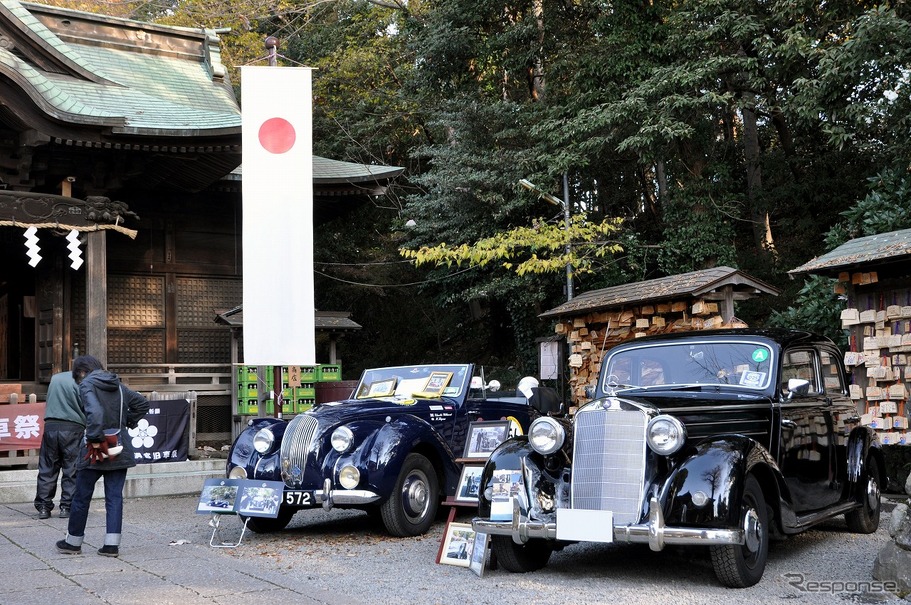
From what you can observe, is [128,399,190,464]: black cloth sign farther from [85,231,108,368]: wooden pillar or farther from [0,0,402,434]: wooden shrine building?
[0,0,402,434]: wooden shrine building

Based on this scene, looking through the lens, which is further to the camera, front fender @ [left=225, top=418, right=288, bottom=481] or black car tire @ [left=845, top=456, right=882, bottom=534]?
front fender @ [left=225, top=418, right=288, bottom=481]

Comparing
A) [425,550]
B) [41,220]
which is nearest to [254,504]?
[425,550]

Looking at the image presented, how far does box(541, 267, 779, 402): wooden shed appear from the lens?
1155cm

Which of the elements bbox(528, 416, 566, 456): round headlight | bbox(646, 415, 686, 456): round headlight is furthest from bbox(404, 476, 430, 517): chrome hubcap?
bbox(646, 415, 686, 456): round headlight

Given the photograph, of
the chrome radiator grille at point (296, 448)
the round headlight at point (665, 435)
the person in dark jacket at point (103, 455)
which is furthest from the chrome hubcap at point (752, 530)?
the person in dark jacket at point (103, 455)

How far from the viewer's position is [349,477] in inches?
299

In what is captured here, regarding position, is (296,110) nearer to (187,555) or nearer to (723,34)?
(187,555)

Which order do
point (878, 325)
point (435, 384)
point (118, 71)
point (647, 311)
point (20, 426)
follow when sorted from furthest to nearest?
point (118, 71), point (647, 311), point (20, 426), point (878, 325), point (435, 384)

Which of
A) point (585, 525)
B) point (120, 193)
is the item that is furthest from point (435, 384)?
point (120, 193)

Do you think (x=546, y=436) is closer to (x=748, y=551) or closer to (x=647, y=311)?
(x=748, y=551)

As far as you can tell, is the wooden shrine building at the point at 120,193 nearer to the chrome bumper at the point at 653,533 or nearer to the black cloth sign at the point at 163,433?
the black cloth sign at the point at 163,433

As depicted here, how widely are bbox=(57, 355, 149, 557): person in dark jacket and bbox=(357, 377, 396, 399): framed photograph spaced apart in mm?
2817

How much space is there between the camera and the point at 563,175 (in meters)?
17.2

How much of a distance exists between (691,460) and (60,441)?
689 cm
